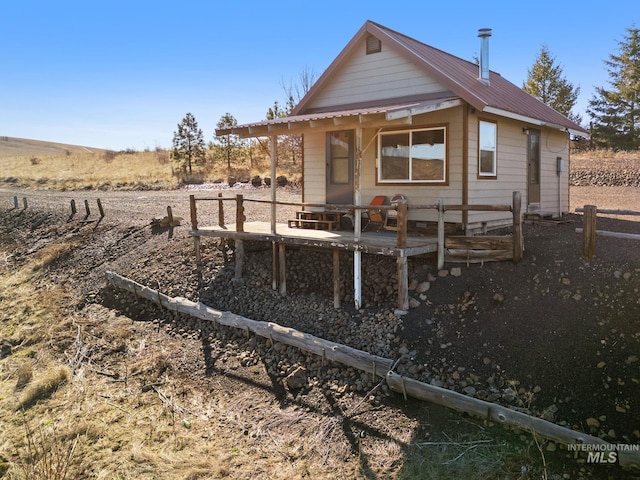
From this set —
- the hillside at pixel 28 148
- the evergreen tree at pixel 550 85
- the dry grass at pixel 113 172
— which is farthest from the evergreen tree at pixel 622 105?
the hillside at pixel 28 148

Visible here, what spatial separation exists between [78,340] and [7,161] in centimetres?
4818

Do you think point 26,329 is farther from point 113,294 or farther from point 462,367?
point 462,367

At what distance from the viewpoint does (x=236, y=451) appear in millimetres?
6246

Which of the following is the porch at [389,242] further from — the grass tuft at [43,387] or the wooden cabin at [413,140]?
the grass tuft at [43,387]

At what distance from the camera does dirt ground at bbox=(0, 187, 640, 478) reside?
5.62 metres

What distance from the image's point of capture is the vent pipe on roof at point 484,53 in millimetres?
10773

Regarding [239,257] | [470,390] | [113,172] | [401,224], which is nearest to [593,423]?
[470,390]

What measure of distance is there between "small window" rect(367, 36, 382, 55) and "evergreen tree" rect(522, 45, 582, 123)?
85.1 feet

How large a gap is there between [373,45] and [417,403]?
776 centimetres

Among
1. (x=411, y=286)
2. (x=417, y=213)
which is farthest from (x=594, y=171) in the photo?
(x=411, y=286)

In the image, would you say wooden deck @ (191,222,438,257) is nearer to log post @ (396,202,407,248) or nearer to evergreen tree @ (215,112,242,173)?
log post @ (396,202,407,248)

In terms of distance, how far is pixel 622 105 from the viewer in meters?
30.9

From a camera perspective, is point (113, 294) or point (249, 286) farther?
point (113, 294)

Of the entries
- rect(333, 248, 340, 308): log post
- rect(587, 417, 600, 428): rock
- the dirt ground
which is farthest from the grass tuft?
rect(587, 417, 600, 428): rock
